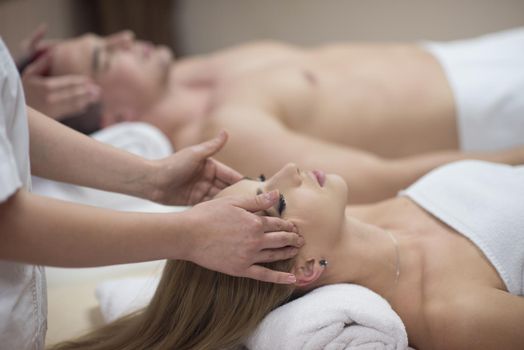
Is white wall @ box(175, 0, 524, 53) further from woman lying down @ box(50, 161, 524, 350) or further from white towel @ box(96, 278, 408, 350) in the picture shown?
white towel @ box(96, 278, 408, 350)

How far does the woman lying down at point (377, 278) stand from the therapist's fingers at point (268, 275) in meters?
0.09

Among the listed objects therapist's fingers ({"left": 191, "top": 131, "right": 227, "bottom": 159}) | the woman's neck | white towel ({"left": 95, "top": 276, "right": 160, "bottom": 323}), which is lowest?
white towel ({"left": 95, "top": 276, "right": 160, "bottom": 323})

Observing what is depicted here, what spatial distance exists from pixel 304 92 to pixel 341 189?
3.09 feet

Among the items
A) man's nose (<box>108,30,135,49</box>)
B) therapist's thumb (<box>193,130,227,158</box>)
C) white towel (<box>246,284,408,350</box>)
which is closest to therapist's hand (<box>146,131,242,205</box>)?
therapist's thumb (<box>193,130,227,158</box>)

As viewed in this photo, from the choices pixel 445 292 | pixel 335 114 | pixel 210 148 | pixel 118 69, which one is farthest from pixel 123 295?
pixel 118 69

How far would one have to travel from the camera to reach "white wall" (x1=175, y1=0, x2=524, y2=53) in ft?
10.1

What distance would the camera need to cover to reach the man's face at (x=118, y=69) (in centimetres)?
243

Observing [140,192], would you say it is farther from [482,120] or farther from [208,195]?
[482,120]

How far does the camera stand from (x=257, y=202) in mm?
1149

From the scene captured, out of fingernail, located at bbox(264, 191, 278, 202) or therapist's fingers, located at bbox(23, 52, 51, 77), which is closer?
fingernail, located at bbox(264, 191, 278, 202)

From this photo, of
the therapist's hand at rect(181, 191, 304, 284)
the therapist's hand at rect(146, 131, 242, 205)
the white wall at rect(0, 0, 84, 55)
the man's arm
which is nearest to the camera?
the therapist's hand at rect(181, 191, 304, 284)

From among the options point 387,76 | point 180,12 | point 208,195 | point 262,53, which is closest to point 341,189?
point 208,195

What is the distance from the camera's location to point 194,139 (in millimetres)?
2221

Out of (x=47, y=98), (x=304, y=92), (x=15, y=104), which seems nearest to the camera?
(x=15, y=104)
